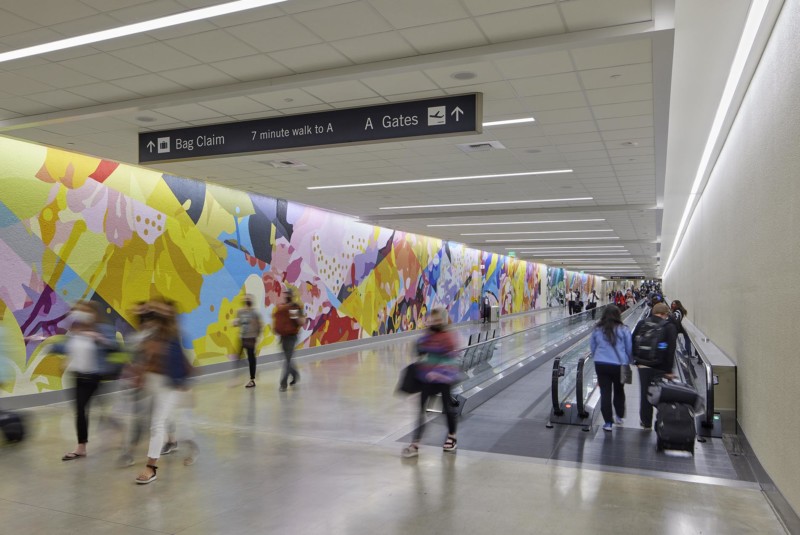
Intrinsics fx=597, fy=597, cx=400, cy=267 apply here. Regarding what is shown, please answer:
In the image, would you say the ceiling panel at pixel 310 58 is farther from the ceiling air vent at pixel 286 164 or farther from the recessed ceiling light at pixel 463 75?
the ceiling air vent at pixel 286 164

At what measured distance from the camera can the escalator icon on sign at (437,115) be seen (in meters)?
6.82

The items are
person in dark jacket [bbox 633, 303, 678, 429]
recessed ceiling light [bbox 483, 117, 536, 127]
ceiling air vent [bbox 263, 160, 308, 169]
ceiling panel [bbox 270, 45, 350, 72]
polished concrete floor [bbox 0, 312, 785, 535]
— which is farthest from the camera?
ceiling air vent [bbox 263, 160, 308, 169]

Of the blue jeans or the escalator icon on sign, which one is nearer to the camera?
the escalator icon on sign

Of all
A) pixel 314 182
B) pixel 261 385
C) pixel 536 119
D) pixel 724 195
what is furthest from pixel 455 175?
pixel 261 385

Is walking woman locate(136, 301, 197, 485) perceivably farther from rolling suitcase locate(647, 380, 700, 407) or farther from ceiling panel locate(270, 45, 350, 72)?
rolling suitcase locate(647, 380, 700, 407)

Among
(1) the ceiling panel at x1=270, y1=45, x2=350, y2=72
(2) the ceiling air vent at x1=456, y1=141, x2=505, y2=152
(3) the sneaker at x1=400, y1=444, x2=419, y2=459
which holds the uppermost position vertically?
(1) the ceiling panel at x1=270, y1=45, x2=350, y2=72

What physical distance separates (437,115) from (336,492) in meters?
4.18

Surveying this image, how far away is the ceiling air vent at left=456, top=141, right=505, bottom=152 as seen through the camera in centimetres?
904

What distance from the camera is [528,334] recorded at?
1484 cm

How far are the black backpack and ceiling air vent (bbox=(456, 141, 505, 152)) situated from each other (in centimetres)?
339

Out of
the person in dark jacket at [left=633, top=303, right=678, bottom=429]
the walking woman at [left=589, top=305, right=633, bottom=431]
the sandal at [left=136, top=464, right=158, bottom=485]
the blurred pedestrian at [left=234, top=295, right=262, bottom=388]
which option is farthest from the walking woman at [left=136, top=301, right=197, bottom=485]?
the blurred pedestrian at [left=234, top=295, right=262, bottom=388]

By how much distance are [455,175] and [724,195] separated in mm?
4639

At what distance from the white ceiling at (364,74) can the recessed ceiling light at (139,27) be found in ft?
0.31

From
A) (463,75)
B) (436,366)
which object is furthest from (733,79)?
(436,366)
